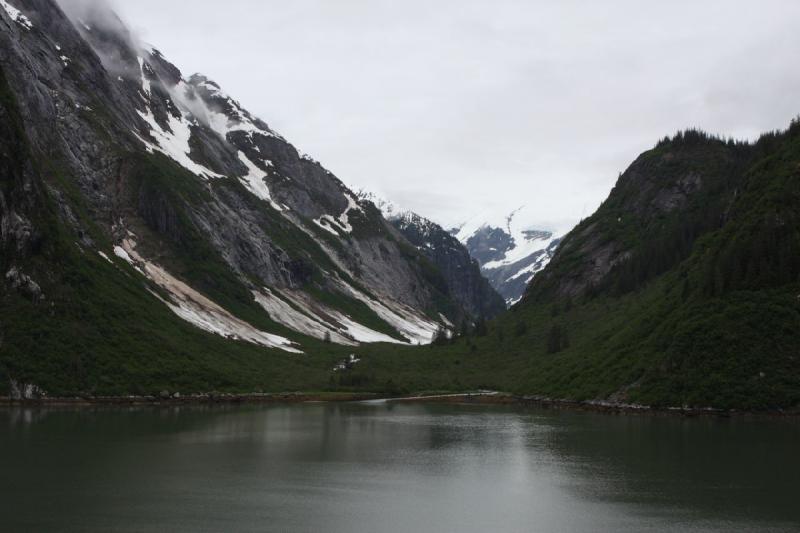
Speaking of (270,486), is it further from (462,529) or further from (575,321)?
(575,321)

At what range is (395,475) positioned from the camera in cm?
6244

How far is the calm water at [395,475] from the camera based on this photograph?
152ft

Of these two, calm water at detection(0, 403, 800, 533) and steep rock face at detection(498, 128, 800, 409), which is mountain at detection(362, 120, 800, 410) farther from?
calm water at detection(0, 403, 800, 533)

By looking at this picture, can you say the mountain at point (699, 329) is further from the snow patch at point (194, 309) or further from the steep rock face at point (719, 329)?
the snow patch at point (194, 309)

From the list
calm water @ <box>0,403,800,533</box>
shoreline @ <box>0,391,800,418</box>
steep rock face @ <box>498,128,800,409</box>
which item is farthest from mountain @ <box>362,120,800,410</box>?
calm water @ <box>0,403,800,533</box>

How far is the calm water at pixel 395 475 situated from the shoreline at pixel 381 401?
13.0 feet

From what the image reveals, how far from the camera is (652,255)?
18388cm

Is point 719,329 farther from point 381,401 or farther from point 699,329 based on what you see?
point 381,401

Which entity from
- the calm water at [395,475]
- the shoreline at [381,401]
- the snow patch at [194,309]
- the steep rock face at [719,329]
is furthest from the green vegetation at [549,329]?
the calm water at [395,475]

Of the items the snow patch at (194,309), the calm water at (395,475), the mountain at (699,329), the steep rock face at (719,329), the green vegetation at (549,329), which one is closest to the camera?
the calm water at (395,475)

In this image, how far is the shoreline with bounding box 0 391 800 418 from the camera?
9919 centimetres

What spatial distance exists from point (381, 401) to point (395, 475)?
92.5 metres

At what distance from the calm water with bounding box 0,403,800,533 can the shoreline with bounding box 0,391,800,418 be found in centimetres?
396


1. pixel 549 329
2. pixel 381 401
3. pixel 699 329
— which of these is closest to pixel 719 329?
pixel 699 329
